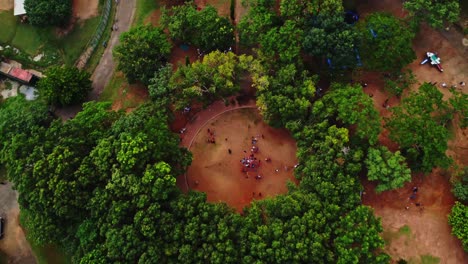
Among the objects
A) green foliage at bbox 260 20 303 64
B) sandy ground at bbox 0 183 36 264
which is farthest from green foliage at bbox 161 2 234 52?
sandy ground at bbox 0 183 36 264

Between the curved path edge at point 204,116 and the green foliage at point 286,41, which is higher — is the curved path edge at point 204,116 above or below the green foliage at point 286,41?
below

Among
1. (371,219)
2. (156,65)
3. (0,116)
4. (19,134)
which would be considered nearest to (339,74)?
(371,219)

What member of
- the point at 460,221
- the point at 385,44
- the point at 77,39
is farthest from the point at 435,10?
the point at 77,39

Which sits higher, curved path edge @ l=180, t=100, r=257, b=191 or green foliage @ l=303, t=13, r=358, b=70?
green foliage @ l=303, t=13, r=358, b=70

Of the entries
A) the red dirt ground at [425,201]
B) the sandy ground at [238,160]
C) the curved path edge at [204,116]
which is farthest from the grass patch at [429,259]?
the curved path edge at [204,116]

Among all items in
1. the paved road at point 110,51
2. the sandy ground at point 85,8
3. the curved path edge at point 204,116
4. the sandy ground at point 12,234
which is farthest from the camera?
the sandy ground at point 85,8

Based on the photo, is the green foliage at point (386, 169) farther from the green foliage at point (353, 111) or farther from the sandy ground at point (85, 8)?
the sandy ground at point (85, 8)

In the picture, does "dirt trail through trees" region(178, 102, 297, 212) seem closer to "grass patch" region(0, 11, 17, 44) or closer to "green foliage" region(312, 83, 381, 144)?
"green foliage" region(312, 83, 381, 144)

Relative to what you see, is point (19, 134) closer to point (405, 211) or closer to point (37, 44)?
point (37, 44)
